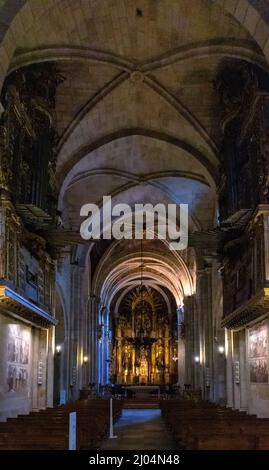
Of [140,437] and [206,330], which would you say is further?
[206,330]

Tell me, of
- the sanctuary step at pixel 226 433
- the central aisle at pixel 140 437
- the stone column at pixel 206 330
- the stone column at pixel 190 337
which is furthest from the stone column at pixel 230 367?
the stone column at pixel 190 337

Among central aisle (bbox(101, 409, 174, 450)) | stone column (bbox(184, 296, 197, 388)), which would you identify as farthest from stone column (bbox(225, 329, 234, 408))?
stone column (bbox(184, 296, 197, 388))

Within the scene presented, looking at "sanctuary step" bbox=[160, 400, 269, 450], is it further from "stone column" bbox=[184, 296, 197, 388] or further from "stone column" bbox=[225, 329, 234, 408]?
"stone column" bbox=[184, 296, 197, 388]

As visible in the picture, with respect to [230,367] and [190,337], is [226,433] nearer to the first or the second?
[230,367]

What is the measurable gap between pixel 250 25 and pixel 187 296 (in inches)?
1087

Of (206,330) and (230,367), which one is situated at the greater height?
(206,330)

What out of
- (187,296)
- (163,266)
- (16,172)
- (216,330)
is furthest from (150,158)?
(163,266)

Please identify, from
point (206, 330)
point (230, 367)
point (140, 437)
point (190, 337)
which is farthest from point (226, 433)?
point (190, 337)

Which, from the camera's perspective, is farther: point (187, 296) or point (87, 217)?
point (187, 296)

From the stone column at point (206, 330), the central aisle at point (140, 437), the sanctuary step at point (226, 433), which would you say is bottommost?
the central aisle at point (140, 437)

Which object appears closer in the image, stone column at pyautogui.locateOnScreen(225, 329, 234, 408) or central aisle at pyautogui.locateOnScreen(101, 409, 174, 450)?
central aisle at pyautogui.locateOnScreen(101, 409, 174, 450)

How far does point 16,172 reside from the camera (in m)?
15.0

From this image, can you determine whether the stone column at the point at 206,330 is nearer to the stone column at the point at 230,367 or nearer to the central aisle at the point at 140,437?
the central aisle at the point at 140,437
